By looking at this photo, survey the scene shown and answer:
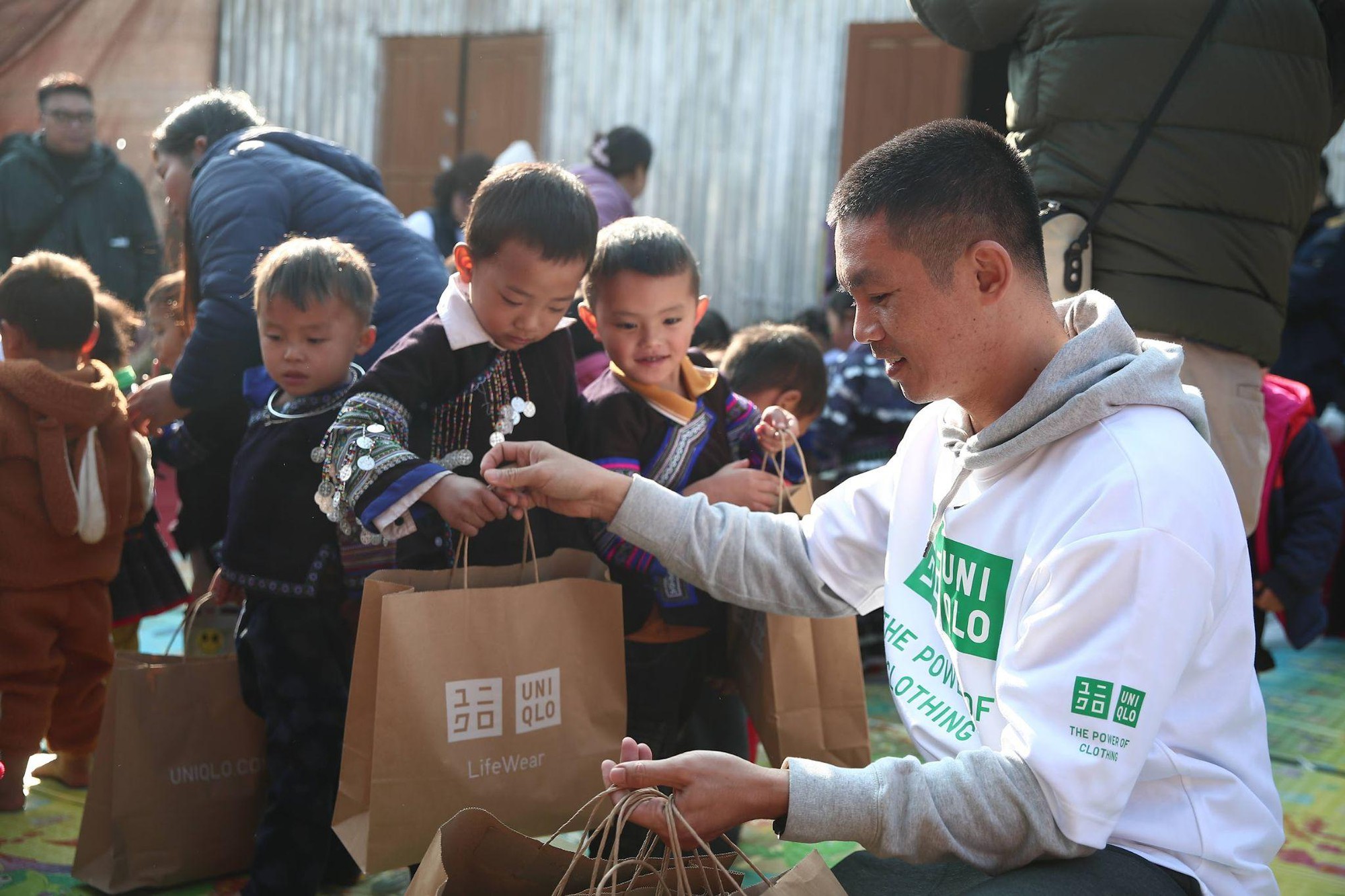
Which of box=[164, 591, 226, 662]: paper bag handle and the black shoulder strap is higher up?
the black shoulder strap

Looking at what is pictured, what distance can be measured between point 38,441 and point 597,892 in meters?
2.04

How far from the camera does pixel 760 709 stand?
98.3 inches

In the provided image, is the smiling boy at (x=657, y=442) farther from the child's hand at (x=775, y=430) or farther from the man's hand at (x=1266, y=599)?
the man's hand at (x=1266, y=599)

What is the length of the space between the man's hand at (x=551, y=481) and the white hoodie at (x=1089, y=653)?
0.61 m

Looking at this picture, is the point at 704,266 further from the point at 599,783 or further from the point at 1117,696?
the point at 1117,696

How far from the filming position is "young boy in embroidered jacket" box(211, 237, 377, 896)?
8.06 ft

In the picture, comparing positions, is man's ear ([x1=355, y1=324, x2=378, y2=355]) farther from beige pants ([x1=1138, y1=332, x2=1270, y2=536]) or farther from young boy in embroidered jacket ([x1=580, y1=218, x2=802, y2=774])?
beige pants ([x1=1138, y1=332, x2=1270, y2=536])

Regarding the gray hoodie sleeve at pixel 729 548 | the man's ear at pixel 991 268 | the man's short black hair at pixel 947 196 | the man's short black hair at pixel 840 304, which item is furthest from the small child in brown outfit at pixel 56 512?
the man's short black hair at pixel 840 304

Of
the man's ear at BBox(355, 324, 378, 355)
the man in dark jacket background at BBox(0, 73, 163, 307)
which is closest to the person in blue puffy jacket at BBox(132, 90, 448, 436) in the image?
the man's ear at BBox(355, 324, 378, 355)

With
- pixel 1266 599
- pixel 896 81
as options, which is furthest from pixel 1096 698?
pixel 896 81

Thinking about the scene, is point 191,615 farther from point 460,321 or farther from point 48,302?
point 460,321

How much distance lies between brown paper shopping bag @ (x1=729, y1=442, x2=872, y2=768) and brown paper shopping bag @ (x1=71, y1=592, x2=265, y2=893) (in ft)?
3.65

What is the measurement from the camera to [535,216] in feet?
7.56

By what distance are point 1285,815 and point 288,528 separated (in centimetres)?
290
